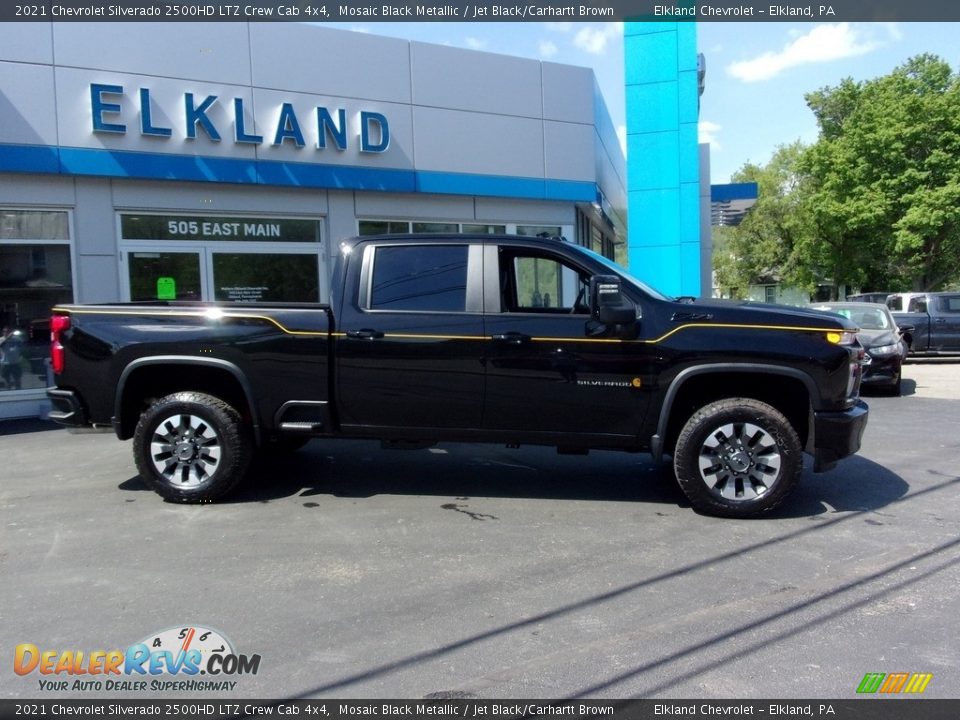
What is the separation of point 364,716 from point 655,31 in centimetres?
1577

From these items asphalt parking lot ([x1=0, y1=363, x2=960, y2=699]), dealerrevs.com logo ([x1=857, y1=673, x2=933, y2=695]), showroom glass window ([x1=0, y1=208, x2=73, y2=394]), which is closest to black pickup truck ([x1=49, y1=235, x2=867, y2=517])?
asphalt parking lot ([x1=0, y1=363, x2=960, y2=699])

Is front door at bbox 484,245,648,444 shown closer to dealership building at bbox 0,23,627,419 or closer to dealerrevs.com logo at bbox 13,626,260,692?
dealerrevs.com logo at bbox 13,626,260,692

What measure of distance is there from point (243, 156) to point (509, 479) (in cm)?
822

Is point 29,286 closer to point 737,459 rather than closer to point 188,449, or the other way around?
point 188,449

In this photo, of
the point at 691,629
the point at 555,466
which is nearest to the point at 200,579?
the point at 691,629

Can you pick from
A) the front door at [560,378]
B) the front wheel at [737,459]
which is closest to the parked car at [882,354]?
the front wheel at [737,459]

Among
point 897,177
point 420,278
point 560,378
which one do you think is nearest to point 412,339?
point 420,278

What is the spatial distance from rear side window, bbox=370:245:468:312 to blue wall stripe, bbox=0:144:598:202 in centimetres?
733

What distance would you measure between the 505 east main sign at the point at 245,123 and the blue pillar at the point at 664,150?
591 cm

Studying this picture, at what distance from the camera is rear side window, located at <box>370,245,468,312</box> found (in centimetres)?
572

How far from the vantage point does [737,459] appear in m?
5.31

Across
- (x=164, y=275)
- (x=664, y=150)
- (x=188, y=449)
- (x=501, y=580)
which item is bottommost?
(x=501, y=580)

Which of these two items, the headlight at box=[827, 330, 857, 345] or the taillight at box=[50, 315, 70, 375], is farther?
the taillight at box=[50, 315, 70, 375]

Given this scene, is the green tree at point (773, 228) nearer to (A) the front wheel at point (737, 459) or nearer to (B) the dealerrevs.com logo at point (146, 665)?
(A) the front wheel at point (737, 459)
